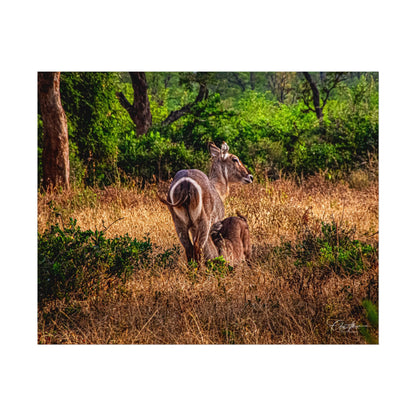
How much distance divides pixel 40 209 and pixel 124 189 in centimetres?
135

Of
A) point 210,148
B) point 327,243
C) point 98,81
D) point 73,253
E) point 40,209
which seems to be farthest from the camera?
point 98,81

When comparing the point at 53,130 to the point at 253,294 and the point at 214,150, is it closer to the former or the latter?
the point at 214,150

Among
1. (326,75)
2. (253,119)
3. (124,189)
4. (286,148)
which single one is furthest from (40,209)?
(326,75)

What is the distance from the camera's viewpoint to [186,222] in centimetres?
593

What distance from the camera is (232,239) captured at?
6402mm

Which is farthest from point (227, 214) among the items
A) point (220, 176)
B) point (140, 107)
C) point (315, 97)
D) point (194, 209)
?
point (140, 107)

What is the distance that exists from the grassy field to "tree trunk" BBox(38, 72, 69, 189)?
73.0 inches

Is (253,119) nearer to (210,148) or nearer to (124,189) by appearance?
(210,148)

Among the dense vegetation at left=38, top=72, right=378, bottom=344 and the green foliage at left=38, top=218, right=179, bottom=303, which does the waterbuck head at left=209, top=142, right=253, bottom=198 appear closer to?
the dense vegetation at left=38, top=72, right=378, bottom=344

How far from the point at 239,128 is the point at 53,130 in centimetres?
367

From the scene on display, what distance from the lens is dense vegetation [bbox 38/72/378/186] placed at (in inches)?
278

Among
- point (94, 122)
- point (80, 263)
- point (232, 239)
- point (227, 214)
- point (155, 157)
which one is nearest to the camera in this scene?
point (80, 263)

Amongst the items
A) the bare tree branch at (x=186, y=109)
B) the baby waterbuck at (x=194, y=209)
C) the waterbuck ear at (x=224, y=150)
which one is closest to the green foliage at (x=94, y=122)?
the bare tree branch at (x=186, y=109)

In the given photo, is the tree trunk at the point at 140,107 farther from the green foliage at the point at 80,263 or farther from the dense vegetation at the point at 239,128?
the green foliage at the point at 80,263
